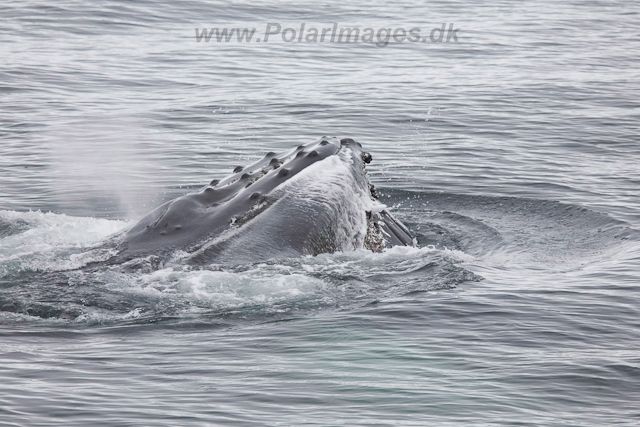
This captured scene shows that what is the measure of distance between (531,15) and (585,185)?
1013 inches

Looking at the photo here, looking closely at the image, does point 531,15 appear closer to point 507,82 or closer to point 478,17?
point 478,17

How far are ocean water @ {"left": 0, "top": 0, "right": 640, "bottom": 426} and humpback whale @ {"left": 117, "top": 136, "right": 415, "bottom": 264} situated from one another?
207 millimetres

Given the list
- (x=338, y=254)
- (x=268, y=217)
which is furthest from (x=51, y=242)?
(x=338, y=254)

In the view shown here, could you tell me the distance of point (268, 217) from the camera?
9719 mm

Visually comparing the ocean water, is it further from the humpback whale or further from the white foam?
the humpback whale

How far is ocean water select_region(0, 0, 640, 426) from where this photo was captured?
768cm

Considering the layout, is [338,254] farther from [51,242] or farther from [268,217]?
[51,242]

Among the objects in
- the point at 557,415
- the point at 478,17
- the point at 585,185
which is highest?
the point at 478,17

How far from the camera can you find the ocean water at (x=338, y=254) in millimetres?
7684

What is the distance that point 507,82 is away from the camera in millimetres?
27000

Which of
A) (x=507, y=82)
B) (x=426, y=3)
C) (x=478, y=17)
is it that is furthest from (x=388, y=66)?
(x=426, y=3)

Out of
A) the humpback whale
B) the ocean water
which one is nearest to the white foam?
the ocean water

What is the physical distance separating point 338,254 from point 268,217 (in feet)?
2.74

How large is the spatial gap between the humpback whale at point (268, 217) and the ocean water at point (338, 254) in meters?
0.21
